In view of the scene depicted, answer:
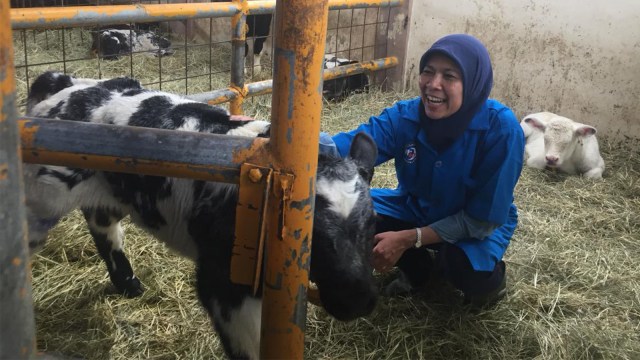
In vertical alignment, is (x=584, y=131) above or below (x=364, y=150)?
below

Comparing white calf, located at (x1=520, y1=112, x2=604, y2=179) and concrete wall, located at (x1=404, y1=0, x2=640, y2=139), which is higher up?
concrete wall, located at (x1=404, y1=0, x2=640, y2=139)

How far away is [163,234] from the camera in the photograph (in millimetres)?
2812

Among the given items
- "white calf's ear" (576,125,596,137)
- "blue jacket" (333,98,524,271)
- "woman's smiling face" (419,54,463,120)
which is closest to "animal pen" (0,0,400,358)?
"blue jacket" (333,98,524,271)

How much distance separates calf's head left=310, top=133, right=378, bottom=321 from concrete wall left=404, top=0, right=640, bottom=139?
482cm

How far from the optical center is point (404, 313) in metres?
3.34

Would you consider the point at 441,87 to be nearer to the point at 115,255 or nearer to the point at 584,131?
the point at 115,255

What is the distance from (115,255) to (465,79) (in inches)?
84.6

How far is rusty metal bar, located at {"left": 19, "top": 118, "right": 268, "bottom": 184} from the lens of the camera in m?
1.42

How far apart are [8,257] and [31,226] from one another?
6.61 ft

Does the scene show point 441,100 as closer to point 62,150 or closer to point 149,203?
point 149,203

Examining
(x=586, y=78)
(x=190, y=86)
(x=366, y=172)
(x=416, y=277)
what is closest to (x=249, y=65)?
(x=190, y=86)

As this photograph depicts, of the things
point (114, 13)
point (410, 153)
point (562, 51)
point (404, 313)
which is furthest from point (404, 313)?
point (562, 51)

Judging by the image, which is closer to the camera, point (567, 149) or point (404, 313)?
point (404, 313)

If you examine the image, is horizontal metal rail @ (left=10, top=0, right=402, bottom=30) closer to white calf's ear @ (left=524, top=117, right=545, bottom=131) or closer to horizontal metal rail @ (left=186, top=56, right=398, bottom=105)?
horizontal metal rail @ (left=186, top=56, right=398, bottom=105)
